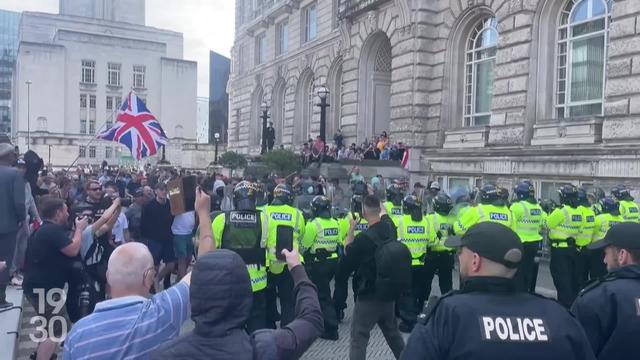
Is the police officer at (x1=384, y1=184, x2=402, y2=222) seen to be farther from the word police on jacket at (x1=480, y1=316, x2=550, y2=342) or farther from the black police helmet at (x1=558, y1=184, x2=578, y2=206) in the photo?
the word police on jacket at (x1=480, y1=316, x2=550, y2=342)

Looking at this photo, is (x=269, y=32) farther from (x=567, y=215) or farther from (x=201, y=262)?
(x=201, y=262)

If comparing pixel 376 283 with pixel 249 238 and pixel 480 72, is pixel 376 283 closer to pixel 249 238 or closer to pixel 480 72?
pixel 249 238

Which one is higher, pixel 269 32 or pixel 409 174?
pixel 269 32

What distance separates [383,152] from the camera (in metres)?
24.1

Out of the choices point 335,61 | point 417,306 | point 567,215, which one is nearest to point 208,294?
point 417,306

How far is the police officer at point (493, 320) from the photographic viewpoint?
2553 mm

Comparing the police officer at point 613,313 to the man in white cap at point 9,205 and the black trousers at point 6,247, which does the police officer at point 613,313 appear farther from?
the black trousers at point 6,247

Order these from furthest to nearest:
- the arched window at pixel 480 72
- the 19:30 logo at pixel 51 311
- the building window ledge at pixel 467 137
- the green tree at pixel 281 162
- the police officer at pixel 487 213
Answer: the green tree at pixel 281 162, the arched window at pixel 480 72, the building window ledge at pixel 467 137, the police officer at pixel 487 213, the 19:30 logo at pixel 51 311

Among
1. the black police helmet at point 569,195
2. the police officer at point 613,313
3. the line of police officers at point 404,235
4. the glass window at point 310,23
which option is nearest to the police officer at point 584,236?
the line of police officers at point 404,235

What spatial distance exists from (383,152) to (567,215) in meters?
14.6

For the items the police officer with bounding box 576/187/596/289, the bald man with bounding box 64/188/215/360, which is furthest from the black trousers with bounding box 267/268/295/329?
the police officer with bounding box 576/187/596/289

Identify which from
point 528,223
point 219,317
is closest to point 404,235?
point 528,223

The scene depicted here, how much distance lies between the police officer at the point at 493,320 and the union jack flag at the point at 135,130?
537 inches

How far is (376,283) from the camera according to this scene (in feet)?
19.7
